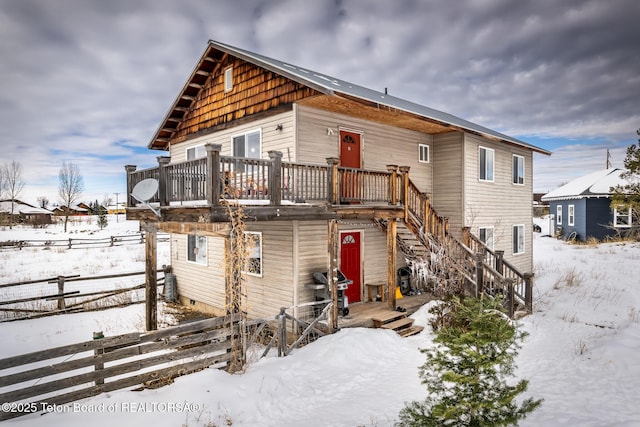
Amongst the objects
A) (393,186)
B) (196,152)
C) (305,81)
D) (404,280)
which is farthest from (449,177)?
(196,152)

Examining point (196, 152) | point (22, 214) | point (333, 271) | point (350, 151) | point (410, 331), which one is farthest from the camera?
point (22, 214)

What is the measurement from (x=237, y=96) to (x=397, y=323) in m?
10.0

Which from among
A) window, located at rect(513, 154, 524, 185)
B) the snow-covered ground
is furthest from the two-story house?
the snow-covered ground

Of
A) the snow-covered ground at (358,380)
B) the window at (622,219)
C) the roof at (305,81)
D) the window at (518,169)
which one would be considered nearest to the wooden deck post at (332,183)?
the roof at (305,81)

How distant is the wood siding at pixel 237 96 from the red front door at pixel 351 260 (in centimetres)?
520

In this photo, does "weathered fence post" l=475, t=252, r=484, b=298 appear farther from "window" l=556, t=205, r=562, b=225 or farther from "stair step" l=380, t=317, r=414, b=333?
"window" l=556, t=205, r=562, b=225

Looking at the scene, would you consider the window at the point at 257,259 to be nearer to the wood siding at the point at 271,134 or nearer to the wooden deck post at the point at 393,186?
the wood siding at the point at 271,134

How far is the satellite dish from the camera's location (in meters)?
8.95

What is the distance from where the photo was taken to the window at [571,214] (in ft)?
108

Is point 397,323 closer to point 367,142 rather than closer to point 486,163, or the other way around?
point 367,142

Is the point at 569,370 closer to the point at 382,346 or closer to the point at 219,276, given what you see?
the point at 382,346

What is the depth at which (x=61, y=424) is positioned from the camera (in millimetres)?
5492

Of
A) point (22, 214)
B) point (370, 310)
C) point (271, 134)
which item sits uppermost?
point (271, 134)

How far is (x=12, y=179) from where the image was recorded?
5181 cm
